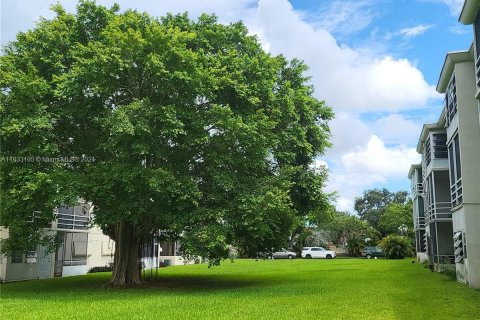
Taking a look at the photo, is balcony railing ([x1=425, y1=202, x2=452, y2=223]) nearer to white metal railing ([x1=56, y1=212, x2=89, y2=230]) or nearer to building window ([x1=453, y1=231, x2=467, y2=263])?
building window ([x1=453, y1=231, x2=467, y2=263])

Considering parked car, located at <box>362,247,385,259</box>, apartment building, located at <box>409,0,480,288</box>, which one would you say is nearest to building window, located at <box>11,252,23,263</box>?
apartment building, located at <box>409,0,480,288</box>

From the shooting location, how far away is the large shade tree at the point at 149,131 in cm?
1705

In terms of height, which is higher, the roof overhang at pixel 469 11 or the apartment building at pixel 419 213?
the roof overhang at pixel 469 11

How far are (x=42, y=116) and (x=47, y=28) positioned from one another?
393 centimetres

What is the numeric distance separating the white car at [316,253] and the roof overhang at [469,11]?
131ft

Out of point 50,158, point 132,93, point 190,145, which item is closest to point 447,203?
point 190,145

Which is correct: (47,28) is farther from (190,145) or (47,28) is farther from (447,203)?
(447,203)

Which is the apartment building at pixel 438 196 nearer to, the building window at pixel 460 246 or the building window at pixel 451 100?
the building window at pixel 451 100

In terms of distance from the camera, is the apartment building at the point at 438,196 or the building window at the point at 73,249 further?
the building window at the point at 73,249

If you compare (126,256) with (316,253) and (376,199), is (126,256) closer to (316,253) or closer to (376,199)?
(316,253)

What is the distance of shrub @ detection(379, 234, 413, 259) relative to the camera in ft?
156

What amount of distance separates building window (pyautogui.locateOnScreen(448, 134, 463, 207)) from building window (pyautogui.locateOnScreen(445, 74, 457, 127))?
4.34ft

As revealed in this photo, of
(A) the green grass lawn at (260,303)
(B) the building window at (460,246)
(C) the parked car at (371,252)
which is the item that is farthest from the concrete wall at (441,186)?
(C) the parked car at (371,252)

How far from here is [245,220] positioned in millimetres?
17578
